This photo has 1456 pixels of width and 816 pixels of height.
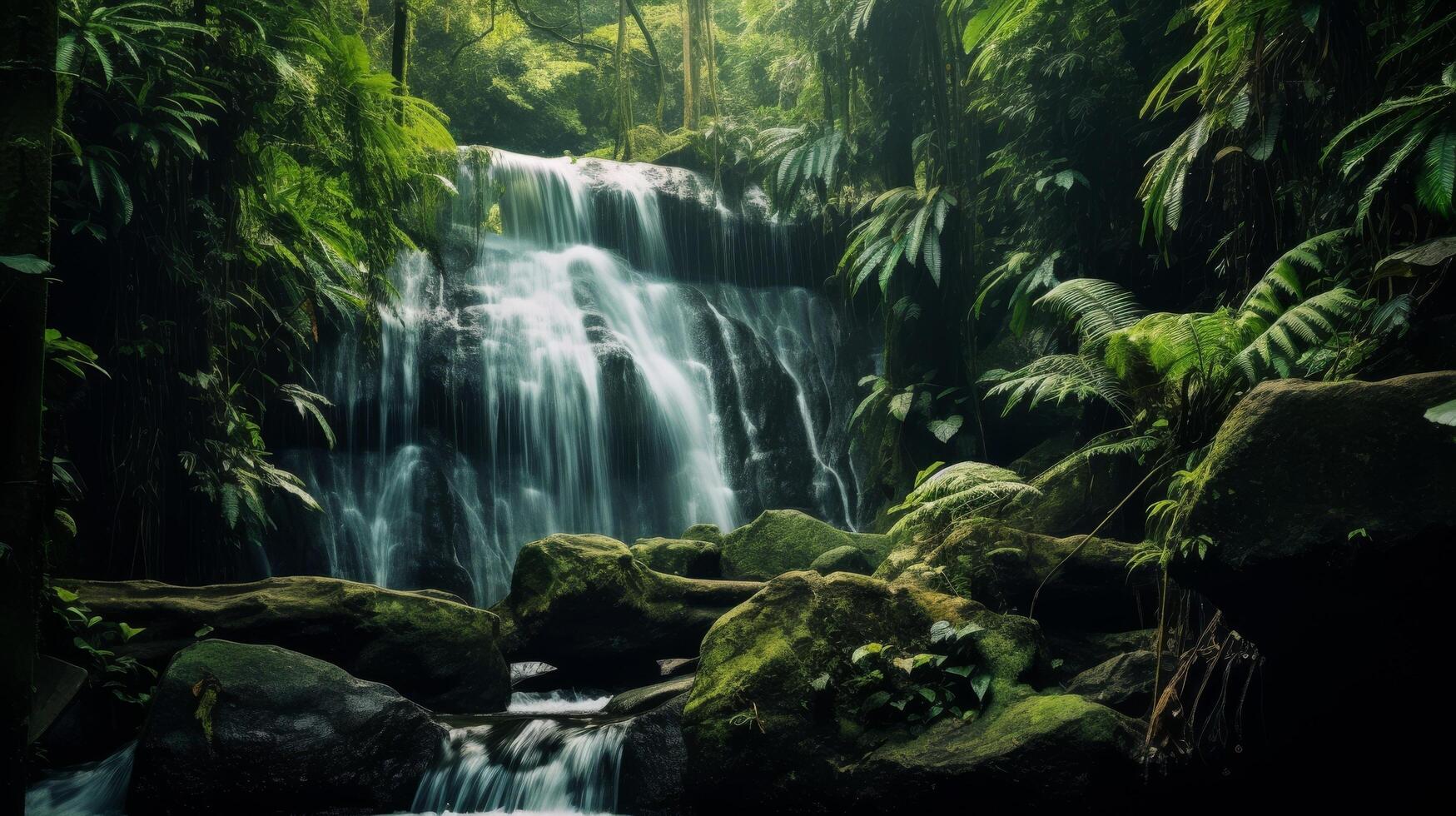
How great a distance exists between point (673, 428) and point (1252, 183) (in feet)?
24.5

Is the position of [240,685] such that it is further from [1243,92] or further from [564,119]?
[564,119]

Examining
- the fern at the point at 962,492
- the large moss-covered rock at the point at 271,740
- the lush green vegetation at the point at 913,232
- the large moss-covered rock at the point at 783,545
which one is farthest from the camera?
the large moss-covered rock at the point at 783,545

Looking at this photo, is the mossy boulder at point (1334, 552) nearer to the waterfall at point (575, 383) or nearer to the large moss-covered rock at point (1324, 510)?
the large moss-covered rock at point (1324, 510)

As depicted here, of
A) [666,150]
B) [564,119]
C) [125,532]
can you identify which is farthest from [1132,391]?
[564,119]

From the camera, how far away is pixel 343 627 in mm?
6285

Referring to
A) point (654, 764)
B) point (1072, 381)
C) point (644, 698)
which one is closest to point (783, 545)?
point (644, 698)

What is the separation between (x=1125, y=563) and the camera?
228 inches

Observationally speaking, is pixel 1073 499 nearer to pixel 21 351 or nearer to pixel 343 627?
pixel 343 627

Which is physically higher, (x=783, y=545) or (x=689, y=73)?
(x=689, y=73)

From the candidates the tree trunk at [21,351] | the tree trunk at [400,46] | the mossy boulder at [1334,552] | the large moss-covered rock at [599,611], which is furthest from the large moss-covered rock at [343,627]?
the tree trunk at [400,46]

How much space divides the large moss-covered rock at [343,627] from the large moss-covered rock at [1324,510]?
476cm

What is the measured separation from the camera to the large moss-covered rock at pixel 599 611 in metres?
7.12

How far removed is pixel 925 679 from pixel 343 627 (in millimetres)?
3966

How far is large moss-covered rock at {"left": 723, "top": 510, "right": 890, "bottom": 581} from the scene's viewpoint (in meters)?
8.54
